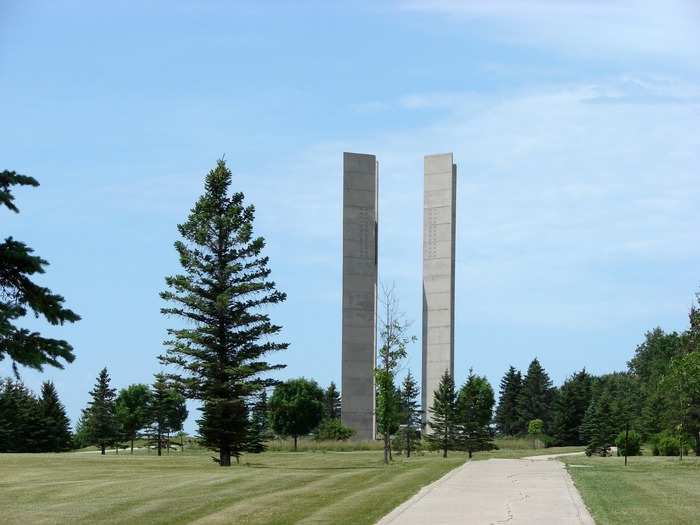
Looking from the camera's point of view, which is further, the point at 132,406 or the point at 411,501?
the point at 132,406

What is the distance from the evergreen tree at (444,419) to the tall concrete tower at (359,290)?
8332mm

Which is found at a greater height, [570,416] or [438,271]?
[438,271]

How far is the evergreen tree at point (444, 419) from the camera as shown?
66000 mm

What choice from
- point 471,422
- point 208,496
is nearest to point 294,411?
point 471,422

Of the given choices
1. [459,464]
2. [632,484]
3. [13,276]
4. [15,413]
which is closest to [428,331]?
[15,413]

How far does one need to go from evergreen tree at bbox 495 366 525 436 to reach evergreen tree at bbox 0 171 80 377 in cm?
10761

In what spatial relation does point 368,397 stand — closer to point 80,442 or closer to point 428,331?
point 428,331

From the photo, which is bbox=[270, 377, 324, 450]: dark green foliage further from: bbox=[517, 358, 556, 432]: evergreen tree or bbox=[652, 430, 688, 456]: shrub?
bbox=[517, 358, 556, 432]: evergreen tree

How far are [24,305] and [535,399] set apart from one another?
105 m

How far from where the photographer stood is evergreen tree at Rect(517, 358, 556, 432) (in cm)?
11269

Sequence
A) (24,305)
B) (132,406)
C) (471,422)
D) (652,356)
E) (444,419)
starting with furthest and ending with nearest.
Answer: (652,356), (132,406), (444,419), (471,422), (24,305)

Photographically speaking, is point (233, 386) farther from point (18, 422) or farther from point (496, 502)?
point (18, 422)

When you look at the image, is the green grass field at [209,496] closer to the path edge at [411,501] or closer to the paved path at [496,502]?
the path edge at [411,501]

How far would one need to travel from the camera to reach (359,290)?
76375 millimetres
